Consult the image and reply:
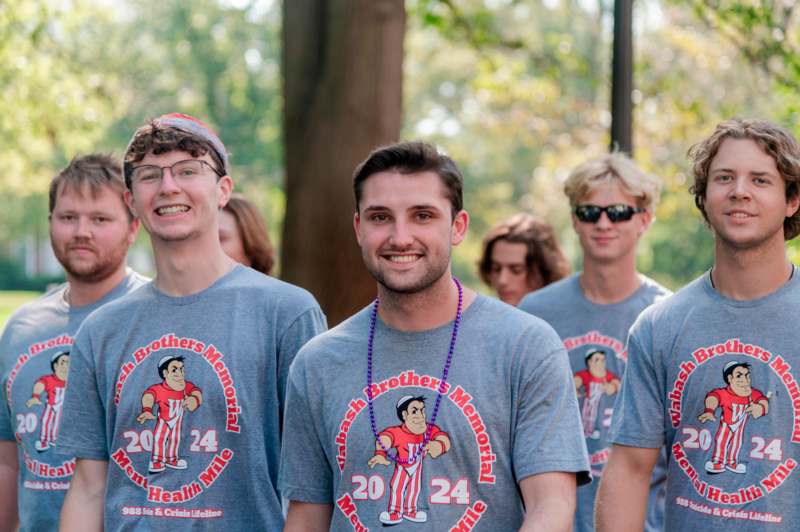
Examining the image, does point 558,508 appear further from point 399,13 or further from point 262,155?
point 262,155

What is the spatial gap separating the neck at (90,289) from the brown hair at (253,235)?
1078mm

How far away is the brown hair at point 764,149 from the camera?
15.0 ft

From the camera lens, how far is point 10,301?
46875 millimetres

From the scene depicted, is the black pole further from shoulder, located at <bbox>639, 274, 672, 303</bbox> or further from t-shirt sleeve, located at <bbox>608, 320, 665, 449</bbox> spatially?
t-shirt sleeve, located at <bbox>608, 320, 665, 449</bbox>

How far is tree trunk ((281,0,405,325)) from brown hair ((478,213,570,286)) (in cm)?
142

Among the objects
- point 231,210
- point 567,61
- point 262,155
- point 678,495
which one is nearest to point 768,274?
point 678,495

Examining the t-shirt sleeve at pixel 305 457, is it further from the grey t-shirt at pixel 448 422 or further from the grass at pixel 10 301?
the grass at pixel 10 301

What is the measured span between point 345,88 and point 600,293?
3.54 metres

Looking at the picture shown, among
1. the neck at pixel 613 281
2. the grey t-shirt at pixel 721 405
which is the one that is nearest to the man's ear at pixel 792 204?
the grey t-shirt at pixel 721 405

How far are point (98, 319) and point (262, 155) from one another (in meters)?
46.7

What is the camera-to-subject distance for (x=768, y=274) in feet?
14.9

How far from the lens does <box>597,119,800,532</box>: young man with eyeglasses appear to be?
434 centimetres

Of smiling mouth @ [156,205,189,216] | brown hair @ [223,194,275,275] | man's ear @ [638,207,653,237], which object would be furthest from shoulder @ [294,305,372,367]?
man's ear @ [638,207,653,237]

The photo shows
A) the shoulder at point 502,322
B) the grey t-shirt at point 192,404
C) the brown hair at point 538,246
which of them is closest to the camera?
the shoulder at point 502,322
